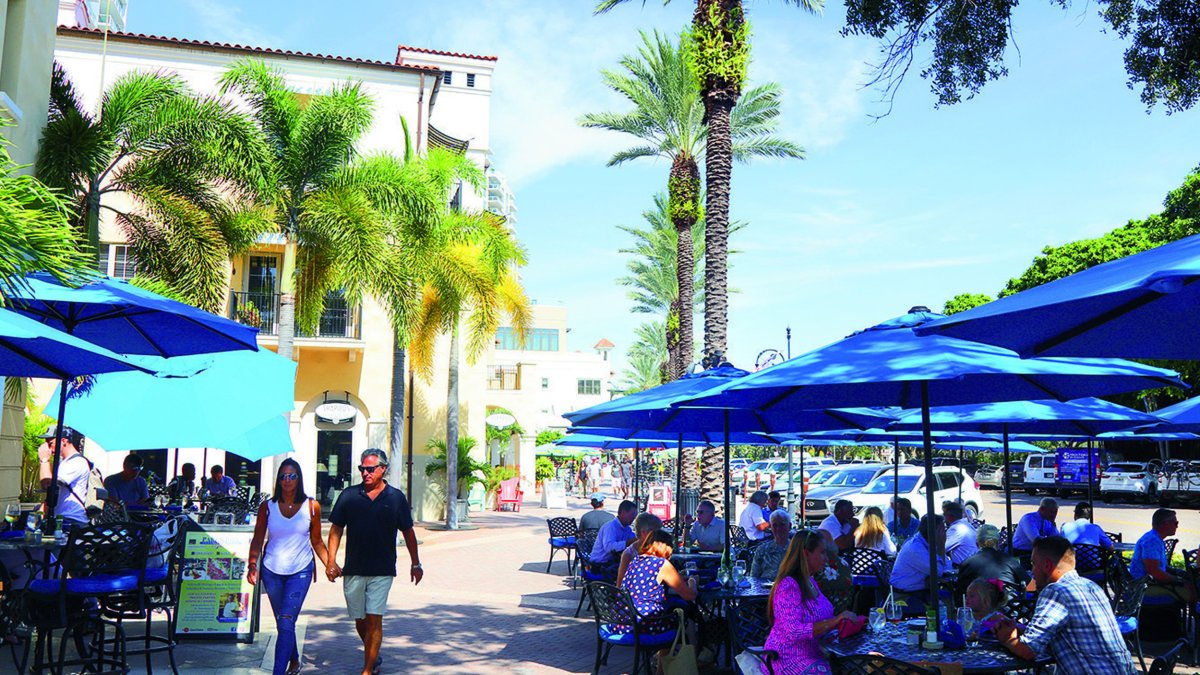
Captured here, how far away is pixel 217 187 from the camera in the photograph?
19125 mm

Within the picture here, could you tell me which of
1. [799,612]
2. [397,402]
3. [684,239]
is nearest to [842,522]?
[799,612]

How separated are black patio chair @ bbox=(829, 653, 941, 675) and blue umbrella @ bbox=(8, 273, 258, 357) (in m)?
4.84

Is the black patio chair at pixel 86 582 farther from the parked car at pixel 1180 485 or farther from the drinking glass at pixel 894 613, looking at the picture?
the parked car at pixel 1180 485

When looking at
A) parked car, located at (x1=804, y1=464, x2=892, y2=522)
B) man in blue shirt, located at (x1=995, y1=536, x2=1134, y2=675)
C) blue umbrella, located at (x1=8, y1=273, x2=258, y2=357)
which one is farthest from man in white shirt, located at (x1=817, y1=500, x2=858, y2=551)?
parked car, located at (x1=804, y1=464, x2=892, y2=522)

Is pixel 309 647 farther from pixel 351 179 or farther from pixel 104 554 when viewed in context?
pixel 351 179

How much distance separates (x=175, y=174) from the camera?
17219mm

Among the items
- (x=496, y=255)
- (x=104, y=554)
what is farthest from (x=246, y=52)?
(x=104, y=554)

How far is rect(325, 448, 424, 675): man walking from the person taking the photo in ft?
24.4

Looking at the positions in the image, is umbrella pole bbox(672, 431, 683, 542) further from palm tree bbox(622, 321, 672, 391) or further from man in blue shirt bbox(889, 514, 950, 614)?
palm tree bbox(622, 321, 672, 391)

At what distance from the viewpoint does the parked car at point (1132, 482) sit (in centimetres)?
3647

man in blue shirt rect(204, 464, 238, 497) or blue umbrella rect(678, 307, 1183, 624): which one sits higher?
blue umbrella rect(678, 307, 1183, 624)

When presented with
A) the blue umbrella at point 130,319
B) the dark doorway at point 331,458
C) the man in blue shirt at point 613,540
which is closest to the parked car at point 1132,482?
the dark doorway at point 331,458

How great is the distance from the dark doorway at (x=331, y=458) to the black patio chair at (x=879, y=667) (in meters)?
25.5

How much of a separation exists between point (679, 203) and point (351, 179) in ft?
28.6
